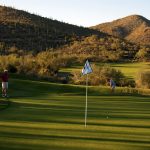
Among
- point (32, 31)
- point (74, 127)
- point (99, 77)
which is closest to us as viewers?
point (74, 127)

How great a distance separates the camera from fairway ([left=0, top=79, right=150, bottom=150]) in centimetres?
1350

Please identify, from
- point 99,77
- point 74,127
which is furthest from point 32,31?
point 74,127

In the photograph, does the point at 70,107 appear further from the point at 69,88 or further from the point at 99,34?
the point at 99,34

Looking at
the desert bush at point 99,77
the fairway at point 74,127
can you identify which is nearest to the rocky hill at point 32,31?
the desert bush at point 99,77

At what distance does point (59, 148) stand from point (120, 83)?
146ft

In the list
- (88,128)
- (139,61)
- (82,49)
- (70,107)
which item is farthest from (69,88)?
(82,49)

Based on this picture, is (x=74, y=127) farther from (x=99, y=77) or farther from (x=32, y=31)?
(x=32, y=31)

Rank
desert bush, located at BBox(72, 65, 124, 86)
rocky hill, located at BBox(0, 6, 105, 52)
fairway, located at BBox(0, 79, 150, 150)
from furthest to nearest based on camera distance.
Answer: rocky hill, located at BBox(0, 6, 105, 52) < desert bush, located at BBox(72, 65, 124, 86) < fairway, located at BBox(0, 79, 150, 150)

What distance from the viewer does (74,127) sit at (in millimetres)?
17250

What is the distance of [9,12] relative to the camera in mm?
121750

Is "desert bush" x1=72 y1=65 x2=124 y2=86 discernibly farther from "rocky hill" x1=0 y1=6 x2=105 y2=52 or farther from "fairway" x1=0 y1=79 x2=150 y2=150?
"rocky hill" x1=0 y1=6 x2=105 y2=52

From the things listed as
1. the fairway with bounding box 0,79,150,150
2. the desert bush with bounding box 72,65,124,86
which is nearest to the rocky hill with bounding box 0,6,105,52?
the desert bush with bounding box 72,65,124,86

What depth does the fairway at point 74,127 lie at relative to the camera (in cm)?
1350

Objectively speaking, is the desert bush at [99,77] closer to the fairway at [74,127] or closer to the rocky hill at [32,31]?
the fairway at [74,127]
